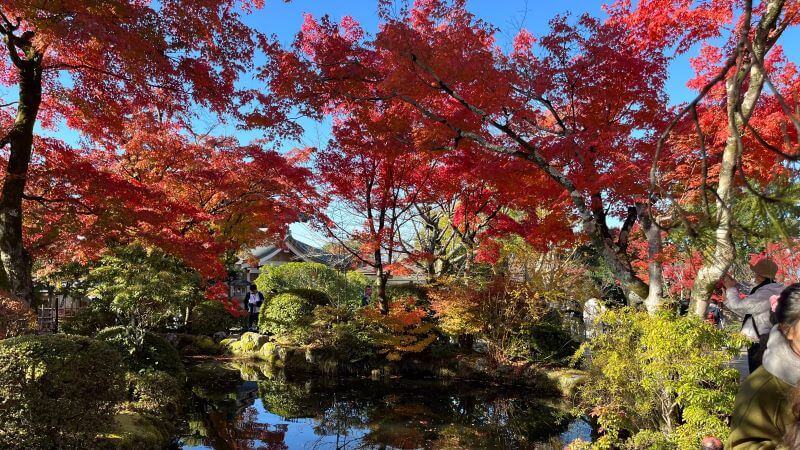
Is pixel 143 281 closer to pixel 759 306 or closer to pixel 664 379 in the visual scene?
pixel 664 379

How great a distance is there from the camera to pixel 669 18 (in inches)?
256

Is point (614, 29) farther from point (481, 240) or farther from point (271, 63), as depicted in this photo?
point (481, 240)

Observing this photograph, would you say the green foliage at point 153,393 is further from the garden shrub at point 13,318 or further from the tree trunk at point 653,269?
the tree trunk at point 653,269

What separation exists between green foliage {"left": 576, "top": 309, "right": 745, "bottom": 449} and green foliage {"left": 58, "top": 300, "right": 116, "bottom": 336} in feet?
34.5

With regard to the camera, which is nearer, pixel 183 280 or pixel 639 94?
pixel 639 94

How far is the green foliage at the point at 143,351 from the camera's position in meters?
6.76

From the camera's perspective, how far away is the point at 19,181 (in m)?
5.90

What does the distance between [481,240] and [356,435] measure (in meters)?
6.17

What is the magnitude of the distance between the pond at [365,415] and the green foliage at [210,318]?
3.58 metres

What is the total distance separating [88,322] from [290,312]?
181 inches

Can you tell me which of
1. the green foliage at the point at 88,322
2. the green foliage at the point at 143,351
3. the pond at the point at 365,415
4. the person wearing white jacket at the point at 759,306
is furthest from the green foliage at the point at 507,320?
the green foliage at the point at 88,322

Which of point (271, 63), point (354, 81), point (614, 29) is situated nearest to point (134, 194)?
point (271, 63)

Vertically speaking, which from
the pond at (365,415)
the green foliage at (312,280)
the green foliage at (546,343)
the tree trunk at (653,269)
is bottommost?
the pond at (365,415)

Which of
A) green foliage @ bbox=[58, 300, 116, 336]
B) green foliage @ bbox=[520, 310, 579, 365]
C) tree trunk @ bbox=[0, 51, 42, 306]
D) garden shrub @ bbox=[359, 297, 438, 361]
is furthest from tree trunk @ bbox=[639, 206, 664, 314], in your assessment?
green foliage @ bbox=[58, 300, 116, 336]
